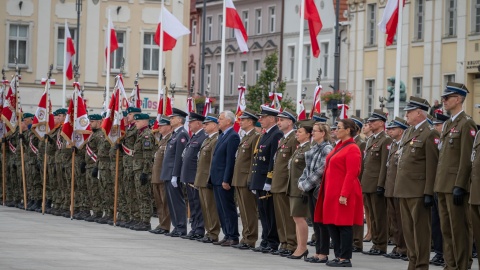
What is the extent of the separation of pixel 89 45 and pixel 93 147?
122 ft

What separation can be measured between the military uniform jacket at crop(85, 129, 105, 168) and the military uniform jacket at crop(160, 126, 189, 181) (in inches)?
123

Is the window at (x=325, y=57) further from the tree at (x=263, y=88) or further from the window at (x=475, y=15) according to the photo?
the window at (x=475, y=15)

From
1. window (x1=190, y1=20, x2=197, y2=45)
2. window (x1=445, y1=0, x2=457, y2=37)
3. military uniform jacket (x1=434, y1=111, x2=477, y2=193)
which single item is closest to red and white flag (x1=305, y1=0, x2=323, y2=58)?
military uniform jacket (x1=434, y1=111, x2=477, y2=193)

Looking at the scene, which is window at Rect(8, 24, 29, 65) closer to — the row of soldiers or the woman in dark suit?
the row of soldiers

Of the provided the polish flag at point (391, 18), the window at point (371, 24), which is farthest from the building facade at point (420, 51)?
the polish flag at point (391, 18)

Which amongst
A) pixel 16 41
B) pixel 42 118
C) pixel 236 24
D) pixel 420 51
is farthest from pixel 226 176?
pixel 16 41

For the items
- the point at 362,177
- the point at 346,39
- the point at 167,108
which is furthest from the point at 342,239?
the point at 346,39

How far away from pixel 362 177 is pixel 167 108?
381 inches

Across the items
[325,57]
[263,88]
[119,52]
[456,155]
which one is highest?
[325,57]

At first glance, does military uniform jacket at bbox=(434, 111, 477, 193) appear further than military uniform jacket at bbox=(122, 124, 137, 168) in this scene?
No

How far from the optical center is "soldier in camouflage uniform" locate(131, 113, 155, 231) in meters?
23.1

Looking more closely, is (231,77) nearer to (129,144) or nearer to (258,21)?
(258,21)

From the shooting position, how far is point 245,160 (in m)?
20.0

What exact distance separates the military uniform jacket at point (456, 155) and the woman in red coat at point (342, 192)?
146cm
